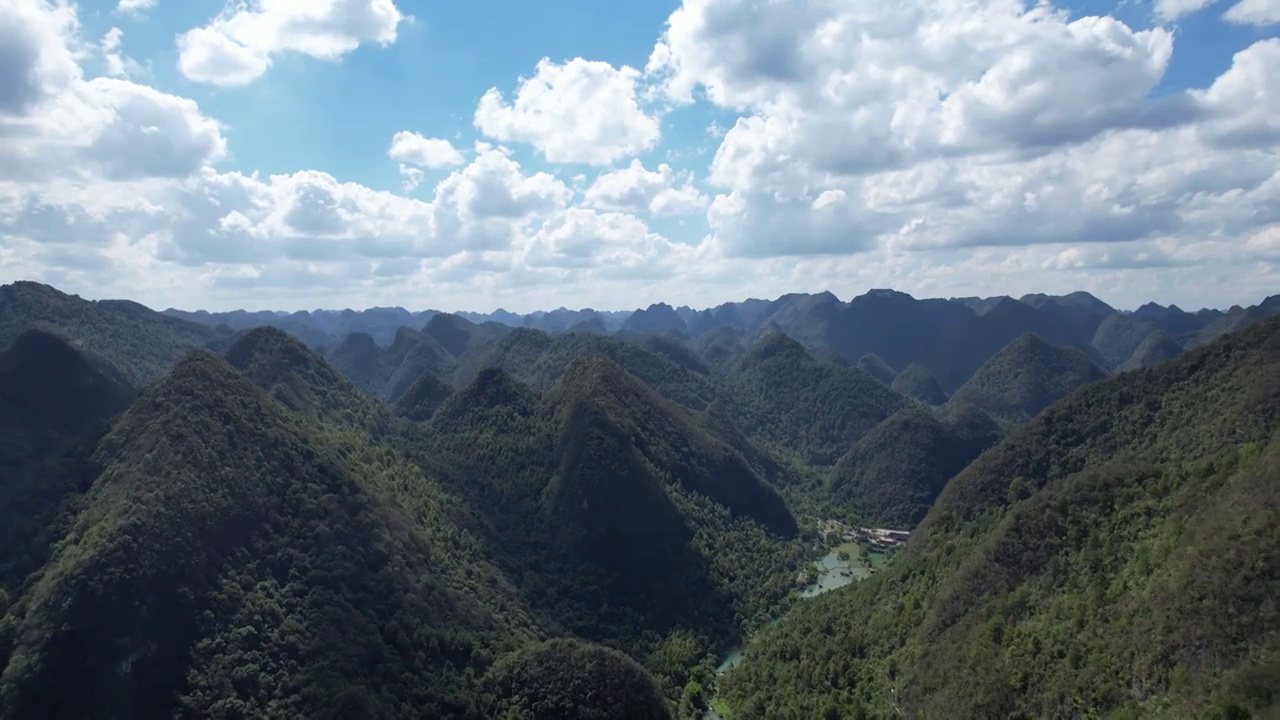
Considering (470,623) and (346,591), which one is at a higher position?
(346,591)

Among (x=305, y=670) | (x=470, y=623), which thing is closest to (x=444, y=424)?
(x=470, y=623)

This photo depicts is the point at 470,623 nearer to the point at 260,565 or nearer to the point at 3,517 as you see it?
the point at 260,565

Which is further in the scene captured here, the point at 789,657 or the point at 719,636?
the point at 719,636

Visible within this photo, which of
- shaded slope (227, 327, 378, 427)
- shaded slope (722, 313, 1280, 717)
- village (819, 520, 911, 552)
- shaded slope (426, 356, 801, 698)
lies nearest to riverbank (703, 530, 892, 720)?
village (819, 520, 911, 552)

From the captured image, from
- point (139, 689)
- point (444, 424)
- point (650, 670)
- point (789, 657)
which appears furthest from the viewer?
point (444, 424)

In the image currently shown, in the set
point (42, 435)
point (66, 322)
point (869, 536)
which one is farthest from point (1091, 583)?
point (66, 322)

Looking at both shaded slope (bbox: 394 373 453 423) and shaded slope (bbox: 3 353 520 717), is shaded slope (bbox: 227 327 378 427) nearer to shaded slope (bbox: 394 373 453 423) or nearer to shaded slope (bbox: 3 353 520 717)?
shaded slope (bbox: 3 353 520 717)

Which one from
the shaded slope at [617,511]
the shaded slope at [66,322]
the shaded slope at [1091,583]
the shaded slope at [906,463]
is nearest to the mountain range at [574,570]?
the shaded slope at [1091,583]
